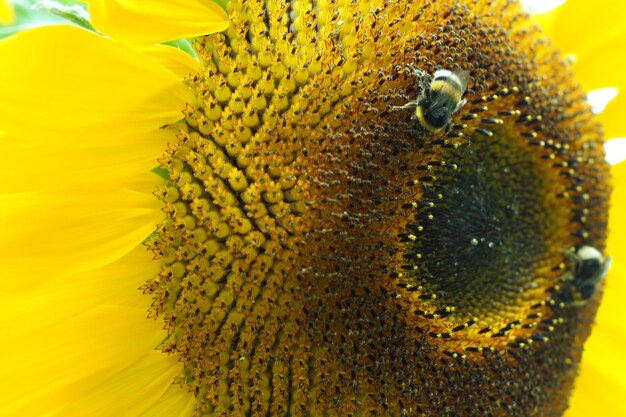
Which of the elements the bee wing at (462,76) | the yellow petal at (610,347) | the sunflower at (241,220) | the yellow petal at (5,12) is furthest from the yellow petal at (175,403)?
the yellow petal at (610,347)

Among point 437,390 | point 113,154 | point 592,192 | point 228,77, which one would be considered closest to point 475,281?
point 437,390

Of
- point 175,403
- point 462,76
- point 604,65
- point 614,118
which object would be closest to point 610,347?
point 614,118

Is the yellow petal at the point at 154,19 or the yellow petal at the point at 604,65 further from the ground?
the yellow petal at the point at 604,65

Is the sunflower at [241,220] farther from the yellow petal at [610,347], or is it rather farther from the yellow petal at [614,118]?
the yellow petal at [614,118]

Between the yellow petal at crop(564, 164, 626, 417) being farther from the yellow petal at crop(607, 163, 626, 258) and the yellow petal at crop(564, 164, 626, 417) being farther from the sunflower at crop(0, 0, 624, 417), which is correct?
the sunflower at crop(0, 0, 624, 417)

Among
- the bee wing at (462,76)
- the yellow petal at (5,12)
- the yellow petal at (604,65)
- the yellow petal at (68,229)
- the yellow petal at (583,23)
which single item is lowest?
the yellow petal at (68,229)
